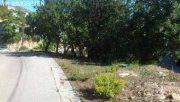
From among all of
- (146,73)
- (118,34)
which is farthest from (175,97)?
(118,34)

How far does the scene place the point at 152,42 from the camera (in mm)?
29250

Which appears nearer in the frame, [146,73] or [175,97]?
[175,97]

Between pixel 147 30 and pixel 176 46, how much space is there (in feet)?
8.04

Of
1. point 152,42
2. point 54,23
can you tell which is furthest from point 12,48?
point 152,42

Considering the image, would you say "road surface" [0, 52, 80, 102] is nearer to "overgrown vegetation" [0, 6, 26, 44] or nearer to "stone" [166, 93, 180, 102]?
"stone" [166, 93, 180, 102]

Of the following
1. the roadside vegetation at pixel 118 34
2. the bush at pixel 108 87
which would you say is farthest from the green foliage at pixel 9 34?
the bush at pixel 108 87

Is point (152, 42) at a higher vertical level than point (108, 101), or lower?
higher

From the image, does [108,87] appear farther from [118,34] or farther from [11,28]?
[11,28]

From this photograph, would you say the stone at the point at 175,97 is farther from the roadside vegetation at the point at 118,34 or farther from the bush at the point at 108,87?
the roadside vegetation at the point at 118,34

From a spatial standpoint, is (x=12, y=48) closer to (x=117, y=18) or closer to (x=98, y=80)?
(x=117, y=18)

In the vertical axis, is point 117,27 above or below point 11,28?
below

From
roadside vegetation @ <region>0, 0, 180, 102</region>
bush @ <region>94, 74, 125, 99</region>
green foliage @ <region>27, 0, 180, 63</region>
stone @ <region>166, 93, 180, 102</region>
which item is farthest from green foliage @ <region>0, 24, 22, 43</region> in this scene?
stone @ <region>166, 93, 180, 102</region>

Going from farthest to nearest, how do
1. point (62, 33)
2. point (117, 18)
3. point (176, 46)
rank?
point (62, 33)
point (117, 18)
point (176, 46)

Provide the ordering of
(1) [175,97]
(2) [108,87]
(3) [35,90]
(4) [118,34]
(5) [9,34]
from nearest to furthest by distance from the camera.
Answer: (1) [175,97]
(2) [108,87]
(3) [35,90]
(4) [118,34]
(5) [9,34]
